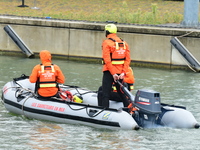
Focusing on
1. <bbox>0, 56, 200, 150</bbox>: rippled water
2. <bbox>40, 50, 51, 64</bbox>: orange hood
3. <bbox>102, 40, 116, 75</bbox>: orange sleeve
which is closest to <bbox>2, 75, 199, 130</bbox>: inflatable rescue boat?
<bbox>0, 56, 200, 150</bbox>: rippled water

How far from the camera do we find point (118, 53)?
40.3 ft

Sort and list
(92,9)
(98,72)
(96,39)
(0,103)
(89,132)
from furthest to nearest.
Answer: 1. (92,9)
2. (96,39)
3. (98,72)
4. (0,103)
5. (89,132)

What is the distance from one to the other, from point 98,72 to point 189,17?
14.3 ft

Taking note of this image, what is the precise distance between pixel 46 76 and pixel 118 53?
1.60 m

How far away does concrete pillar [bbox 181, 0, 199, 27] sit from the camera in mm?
21688

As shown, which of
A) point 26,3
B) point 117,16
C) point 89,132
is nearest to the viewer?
point 89,132

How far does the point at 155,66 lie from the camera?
20.7m

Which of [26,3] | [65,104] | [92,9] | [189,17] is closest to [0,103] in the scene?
[65,104]

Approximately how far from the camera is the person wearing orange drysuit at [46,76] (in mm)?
12773

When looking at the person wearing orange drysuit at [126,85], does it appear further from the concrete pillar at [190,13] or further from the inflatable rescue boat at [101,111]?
the concrete pillar at [190,13]

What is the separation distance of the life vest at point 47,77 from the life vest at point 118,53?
1.35m

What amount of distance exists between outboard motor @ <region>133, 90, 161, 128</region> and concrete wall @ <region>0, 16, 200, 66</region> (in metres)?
8.57

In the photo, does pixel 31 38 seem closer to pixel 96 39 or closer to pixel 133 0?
pixel 96 39

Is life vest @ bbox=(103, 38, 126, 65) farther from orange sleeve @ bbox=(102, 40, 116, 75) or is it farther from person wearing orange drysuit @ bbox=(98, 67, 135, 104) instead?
person wearing orange drysuit @ bbox=(98, 67, 135, 104)
